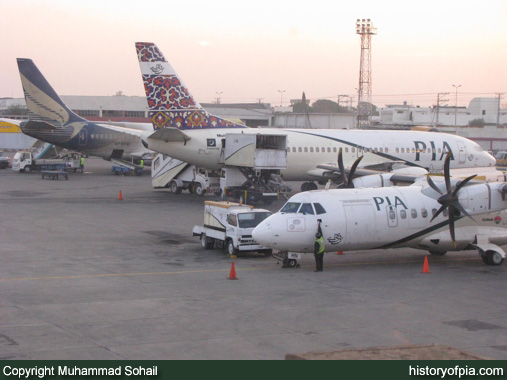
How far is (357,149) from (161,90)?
14.3 metres

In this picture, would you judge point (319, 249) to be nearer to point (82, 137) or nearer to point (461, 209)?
point (461, 209)

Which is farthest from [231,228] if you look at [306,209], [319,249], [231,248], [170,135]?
[170,135]

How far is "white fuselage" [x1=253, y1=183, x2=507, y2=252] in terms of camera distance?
942 inches

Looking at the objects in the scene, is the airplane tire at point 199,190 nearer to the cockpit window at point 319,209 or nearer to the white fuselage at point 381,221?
the white fuselage at point 381,221

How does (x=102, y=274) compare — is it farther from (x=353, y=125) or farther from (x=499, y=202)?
(x=353, y=125)

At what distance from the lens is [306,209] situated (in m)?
24.5

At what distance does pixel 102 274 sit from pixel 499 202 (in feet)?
48.0

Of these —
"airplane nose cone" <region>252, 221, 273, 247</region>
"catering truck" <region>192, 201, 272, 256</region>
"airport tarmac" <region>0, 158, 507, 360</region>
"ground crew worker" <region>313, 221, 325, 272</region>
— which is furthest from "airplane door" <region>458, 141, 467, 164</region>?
"airplane nose cone" <region>252, 221, 273, 247</region>

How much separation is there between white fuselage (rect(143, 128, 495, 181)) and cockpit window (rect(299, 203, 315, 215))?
65.2 ft

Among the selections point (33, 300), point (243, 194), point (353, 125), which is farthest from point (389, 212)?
point (353, 125)

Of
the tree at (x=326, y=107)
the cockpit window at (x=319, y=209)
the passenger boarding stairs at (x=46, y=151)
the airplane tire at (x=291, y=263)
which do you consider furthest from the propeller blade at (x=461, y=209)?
the tree at (x=326, y=107)

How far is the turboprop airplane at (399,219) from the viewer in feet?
78.8

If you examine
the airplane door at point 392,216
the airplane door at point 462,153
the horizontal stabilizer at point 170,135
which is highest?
the horizontal stabilizer at point 170,135

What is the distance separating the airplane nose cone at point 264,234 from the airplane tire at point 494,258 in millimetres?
8597
